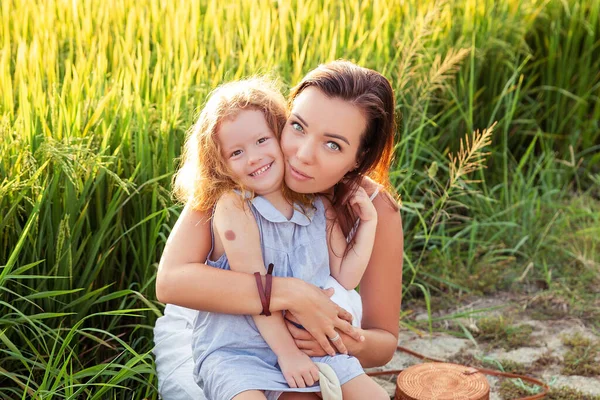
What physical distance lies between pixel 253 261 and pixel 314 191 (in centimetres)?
25

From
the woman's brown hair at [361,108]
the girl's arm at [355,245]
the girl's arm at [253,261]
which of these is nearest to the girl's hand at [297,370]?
the girl's arm at [253,261]

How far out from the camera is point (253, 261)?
2.20m

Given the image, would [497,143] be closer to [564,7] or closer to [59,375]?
[564,7]

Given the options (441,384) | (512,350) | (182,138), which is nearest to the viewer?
(441,384)

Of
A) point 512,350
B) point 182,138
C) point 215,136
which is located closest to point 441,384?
point 215,136

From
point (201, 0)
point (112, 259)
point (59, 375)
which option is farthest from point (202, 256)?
point (201, 0)

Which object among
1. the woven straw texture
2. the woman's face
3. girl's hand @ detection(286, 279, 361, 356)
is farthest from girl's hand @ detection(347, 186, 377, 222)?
the woven straw texture

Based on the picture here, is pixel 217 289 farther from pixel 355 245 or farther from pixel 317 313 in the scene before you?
pixel 355 245

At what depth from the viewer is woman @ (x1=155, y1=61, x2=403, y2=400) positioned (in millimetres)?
2158

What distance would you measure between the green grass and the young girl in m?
0.31

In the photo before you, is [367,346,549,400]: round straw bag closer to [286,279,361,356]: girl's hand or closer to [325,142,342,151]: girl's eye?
[286,279,361,356]: girl's hand

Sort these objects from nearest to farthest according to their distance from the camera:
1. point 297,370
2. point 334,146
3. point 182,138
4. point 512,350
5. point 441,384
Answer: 1. point 297,370
2. point 334,146
3. point 441,384
4. point 182,138
5. point 512,350

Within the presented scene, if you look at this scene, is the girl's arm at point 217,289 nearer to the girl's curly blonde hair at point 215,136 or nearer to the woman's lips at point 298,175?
the girl's curly blonde hair at point 215,136

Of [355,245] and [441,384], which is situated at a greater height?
[355,245]
